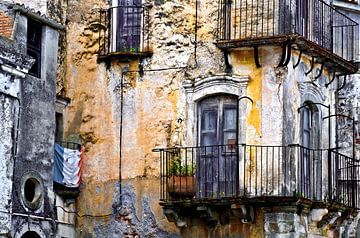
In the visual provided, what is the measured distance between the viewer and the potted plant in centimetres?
1908

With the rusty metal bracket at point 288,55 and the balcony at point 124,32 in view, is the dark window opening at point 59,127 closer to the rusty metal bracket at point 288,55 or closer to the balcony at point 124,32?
the balcony at point 124,32

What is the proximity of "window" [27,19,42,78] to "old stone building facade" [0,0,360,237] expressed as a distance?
0.35 feet

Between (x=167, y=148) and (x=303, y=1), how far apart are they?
420 centimetres

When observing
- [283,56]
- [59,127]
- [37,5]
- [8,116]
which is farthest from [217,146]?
[37,5]

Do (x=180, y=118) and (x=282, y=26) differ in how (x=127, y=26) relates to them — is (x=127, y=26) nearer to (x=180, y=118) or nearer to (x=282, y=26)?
(x=180, y=118)

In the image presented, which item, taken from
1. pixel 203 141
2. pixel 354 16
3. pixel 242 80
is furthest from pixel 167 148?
pixel 354 16

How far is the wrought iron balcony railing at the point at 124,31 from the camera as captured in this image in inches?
810

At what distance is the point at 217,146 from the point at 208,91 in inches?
45.4

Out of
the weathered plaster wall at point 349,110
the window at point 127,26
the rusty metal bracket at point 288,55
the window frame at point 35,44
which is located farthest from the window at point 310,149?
the window frame at point 35,44

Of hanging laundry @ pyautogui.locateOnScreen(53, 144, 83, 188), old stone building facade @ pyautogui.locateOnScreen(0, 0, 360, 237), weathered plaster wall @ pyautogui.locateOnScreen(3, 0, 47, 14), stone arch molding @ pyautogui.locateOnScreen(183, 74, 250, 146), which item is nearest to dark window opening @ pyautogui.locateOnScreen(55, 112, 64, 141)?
old stone building facade @ pyautogui.locateOnScreen(0, 0, 360, 237)

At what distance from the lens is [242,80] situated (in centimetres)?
1930

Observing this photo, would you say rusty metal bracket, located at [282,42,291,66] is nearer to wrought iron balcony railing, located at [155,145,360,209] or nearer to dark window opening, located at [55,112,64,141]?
wrought iron balcony railing, located at [155,145,360,209]

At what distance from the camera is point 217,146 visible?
19344 millimetres

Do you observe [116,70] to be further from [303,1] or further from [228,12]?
[303,1]
